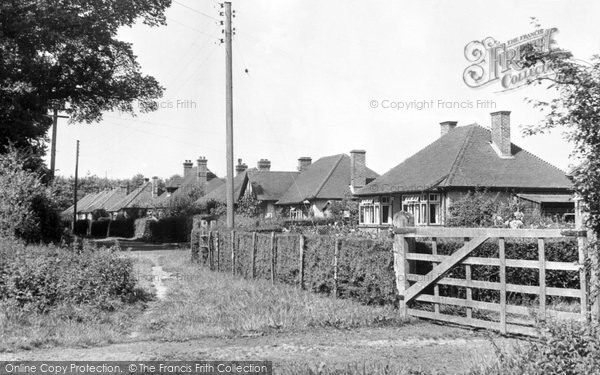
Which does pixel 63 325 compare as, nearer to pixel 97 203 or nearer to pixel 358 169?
pixel 358 169

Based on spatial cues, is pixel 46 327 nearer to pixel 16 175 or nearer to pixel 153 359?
pixel 153 359

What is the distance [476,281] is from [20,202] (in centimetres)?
1626

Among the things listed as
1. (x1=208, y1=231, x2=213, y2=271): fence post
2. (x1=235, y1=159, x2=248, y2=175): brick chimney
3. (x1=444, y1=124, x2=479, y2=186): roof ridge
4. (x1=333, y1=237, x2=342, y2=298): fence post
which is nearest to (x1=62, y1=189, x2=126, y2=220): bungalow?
(x1=235, y1=159, x2=248, y2=175): brick chimney

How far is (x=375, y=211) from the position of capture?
139 feet

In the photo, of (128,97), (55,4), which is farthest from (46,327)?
(128,97)

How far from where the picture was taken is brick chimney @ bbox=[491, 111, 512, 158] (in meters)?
37.7

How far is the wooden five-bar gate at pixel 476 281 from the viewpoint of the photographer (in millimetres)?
9164

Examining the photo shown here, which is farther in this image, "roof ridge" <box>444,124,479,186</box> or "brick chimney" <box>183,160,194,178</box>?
"brick chimney" <box>183,160,194,178</box>

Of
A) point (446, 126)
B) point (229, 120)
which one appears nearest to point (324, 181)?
point (446, 126)

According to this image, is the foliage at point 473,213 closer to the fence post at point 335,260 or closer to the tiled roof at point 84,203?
the fence post at point 335,260

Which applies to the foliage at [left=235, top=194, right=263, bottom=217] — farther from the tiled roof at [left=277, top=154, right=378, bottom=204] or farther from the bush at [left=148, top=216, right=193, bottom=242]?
the bush at [left=148, top=216, right=193, bottom=242]

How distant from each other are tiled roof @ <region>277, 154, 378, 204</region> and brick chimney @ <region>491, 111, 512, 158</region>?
1429 cm

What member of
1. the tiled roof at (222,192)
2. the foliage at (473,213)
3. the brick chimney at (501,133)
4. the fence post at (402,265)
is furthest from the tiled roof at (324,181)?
the fence post at (402,265)

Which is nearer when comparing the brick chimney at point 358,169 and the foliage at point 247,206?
the brick chimney at point 358,169
